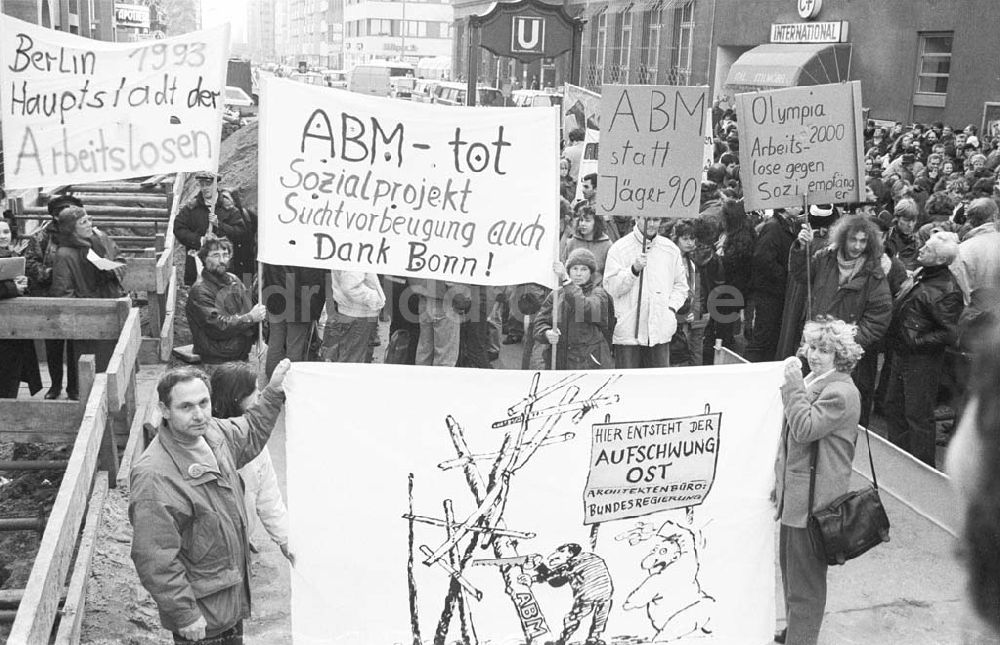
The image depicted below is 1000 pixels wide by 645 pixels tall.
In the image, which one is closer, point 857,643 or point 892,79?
point 857,643

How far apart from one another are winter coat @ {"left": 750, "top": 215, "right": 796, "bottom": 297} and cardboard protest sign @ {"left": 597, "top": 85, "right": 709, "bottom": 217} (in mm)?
1868

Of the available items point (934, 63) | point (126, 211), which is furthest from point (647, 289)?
point (934, 63)

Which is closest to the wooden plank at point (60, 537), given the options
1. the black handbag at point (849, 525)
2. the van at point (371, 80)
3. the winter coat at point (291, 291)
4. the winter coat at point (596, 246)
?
the winter coat at point (291, 291)

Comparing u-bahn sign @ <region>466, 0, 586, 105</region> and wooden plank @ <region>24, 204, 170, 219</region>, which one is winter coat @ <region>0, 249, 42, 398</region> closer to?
wooden plank @ <region>24, 204, 170, 219</region>

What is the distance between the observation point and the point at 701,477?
15.6 feet

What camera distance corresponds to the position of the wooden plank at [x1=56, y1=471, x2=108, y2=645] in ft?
13.6

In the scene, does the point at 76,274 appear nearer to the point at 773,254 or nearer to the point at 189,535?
the point at 189,535

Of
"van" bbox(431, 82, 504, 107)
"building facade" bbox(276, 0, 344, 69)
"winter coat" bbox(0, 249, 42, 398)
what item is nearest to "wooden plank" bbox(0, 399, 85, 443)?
"winter coat" bbox(0, 249, 42, 398)

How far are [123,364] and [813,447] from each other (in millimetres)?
3528

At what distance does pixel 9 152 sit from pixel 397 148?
2.67m

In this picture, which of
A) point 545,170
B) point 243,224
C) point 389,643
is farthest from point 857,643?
point 243,224

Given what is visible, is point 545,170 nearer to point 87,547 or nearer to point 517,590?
point 517,590

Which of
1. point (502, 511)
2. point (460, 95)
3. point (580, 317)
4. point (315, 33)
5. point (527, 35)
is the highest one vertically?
point (315, 33)

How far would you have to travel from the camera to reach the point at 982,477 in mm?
1155
